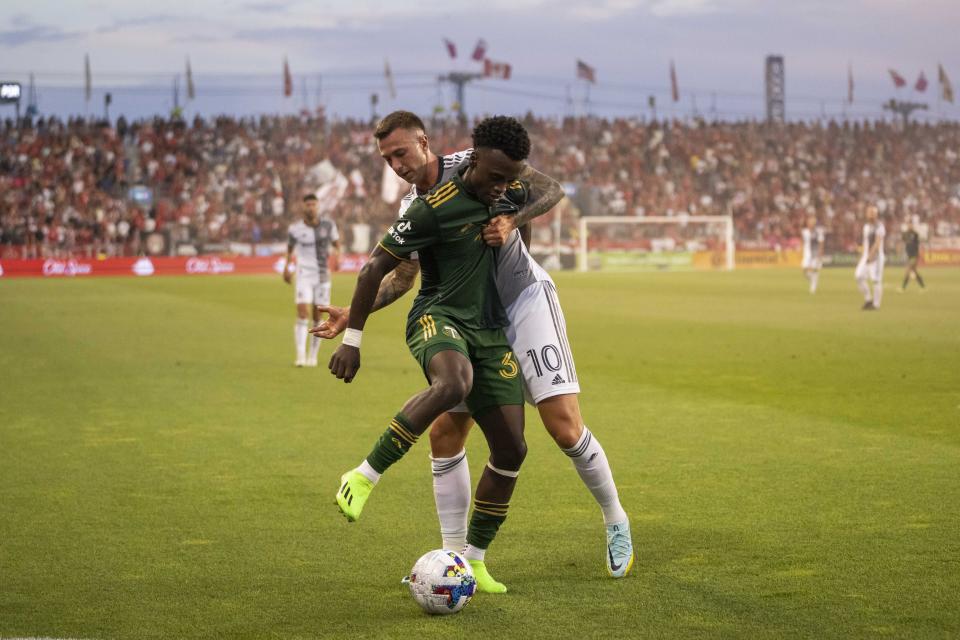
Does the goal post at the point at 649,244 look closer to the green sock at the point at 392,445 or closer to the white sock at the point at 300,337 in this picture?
the white sock at the point at 300,337

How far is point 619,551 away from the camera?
5.94 meters

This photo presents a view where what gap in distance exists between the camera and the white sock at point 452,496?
231 inches

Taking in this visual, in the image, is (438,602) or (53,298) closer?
(438,602)

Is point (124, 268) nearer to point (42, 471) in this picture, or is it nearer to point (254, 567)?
point (42, 471)

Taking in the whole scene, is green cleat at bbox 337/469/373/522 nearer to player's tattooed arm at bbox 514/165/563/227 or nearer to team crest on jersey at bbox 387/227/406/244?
team crest on jersey at bbox 387/227/406/244

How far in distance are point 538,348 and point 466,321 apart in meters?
0.44

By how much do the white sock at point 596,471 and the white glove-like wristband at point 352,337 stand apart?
118 cm

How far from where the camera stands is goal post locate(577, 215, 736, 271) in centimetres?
5266

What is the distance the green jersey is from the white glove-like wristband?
0.33 metres

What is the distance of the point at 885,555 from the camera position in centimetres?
623

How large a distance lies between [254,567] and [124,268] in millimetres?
44874

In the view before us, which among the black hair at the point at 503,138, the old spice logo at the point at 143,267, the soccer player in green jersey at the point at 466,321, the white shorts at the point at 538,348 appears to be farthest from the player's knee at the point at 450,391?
the old spice logo at the point at 143,267

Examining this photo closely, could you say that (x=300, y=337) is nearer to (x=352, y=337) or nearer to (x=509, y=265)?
(x=509, y=265)

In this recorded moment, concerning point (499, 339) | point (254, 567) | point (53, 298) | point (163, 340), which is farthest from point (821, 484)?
point (53, 298)
